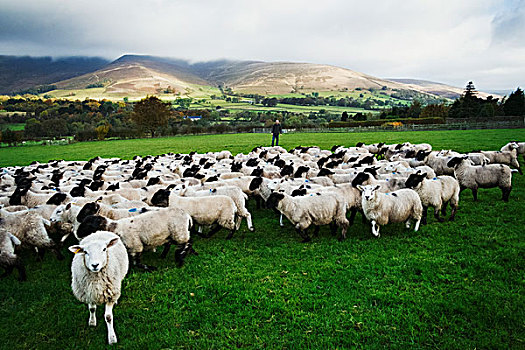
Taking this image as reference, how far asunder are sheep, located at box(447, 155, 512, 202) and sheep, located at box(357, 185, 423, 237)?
3.62 m

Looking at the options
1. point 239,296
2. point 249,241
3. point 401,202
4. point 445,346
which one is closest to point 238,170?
point 249,241

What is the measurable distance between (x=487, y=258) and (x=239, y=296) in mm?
4933

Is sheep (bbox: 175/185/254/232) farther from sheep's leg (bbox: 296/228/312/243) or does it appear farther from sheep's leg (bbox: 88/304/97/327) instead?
sheep's leg (bbox: 88/304/97/327)

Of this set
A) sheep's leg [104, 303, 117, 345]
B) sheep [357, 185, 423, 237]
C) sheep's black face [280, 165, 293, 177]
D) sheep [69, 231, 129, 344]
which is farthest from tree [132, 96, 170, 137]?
sheep's leg [104, 303, 117, 345]

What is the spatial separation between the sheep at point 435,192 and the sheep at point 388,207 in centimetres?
67

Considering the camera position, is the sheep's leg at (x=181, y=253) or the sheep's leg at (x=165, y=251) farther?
the sheep's leg at (x=165, y=251)

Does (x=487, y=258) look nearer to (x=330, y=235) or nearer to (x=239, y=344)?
(x=330, y=235)

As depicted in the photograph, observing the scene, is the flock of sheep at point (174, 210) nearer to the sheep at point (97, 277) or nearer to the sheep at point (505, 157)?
the sheep at point (97, 277)

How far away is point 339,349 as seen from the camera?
3857mm

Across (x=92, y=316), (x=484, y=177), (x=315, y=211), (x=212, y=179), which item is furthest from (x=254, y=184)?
(x=484, y=177)

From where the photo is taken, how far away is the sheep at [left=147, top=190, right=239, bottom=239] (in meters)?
7.51

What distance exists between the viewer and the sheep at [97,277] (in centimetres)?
412

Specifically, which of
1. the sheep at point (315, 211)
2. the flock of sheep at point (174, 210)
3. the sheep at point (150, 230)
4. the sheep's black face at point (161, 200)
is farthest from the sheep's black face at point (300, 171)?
the sheep at point (150, 230)

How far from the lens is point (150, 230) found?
605cm
